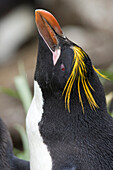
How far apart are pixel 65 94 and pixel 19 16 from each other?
209 inches

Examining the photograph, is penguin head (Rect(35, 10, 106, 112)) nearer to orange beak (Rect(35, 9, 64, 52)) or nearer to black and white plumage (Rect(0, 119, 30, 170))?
orange beak (Rect(35, 9, 64, 52))

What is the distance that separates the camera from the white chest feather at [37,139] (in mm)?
1718

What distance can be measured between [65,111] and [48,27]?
401mm

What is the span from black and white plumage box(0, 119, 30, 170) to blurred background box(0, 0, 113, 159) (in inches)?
91.0

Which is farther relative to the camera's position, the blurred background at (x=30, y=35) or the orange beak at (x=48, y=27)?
the blurred background at (x=30, y=35)

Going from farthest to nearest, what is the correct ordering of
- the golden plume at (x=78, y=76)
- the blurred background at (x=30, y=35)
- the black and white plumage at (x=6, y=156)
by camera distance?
the blurred background at (x=30, y=35) < the black and white plumage at (x=6, y=156) < the golden plume at (x=78, y=76)

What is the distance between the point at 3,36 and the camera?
22.1 ft

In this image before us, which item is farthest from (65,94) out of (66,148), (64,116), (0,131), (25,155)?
(25,155)

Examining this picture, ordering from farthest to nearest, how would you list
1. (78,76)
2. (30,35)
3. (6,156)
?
(30,35) → (6,156) → (78,76)

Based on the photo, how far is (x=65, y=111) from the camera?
172cm

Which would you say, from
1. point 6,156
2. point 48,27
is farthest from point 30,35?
point 48,27

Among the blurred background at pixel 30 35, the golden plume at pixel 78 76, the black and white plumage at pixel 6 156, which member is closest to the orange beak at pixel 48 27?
the golden plume at pixel 78 76

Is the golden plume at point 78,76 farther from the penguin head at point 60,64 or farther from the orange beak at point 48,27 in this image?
the orange beak at point 48,27

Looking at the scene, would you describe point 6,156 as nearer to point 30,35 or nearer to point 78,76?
point 78,76
